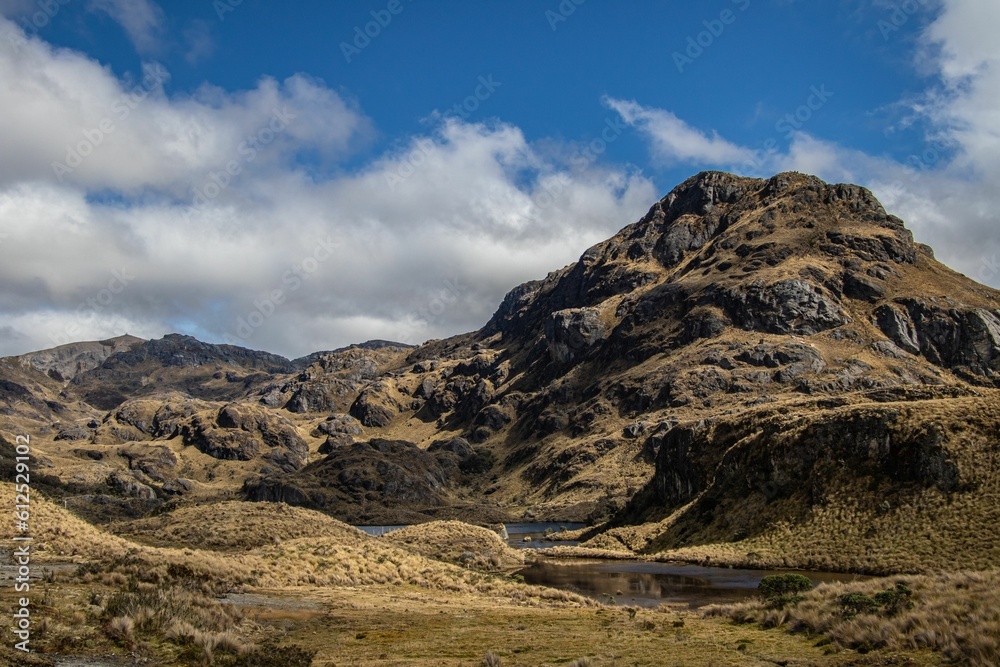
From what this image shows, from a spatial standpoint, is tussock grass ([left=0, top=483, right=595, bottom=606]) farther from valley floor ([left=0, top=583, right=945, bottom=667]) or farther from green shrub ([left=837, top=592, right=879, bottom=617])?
green shrub ([left=837, top=592, right=879, bottom=617])

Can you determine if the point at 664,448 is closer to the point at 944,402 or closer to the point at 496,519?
the point at 944,402

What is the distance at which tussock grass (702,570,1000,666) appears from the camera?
57.6 feet

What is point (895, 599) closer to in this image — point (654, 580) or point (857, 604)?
point (857, 604)

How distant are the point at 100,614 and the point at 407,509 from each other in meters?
185

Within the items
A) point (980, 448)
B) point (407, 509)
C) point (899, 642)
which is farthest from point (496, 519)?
point (899, 642)

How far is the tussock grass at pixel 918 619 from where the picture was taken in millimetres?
17562

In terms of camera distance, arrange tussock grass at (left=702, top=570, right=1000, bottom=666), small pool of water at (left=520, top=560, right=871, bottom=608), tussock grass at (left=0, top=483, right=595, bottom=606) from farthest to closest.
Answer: small pool of water at (left=520, top=560, right=871, bottom=608), tussock grass at (left=0, top=483, right=595, bottom=606), tussock grass at (left=702, top=570, right=1000, bottom=666)

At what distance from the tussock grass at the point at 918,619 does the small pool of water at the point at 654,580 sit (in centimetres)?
1519

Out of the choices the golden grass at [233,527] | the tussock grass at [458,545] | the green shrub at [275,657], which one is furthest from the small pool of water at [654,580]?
the green shrub at [275,657]

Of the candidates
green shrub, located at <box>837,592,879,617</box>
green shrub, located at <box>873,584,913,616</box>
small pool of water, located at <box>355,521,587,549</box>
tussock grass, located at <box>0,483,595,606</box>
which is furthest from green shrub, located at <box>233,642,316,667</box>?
small pool of water, located at <box>355,521,587,549</box>

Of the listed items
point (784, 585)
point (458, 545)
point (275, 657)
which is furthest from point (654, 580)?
point (275, 657)

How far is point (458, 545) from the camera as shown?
6769 cm

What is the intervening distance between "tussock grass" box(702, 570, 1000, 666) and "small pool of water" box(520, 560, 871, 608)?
15.2 meters

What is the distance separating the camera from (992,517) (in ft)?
167
